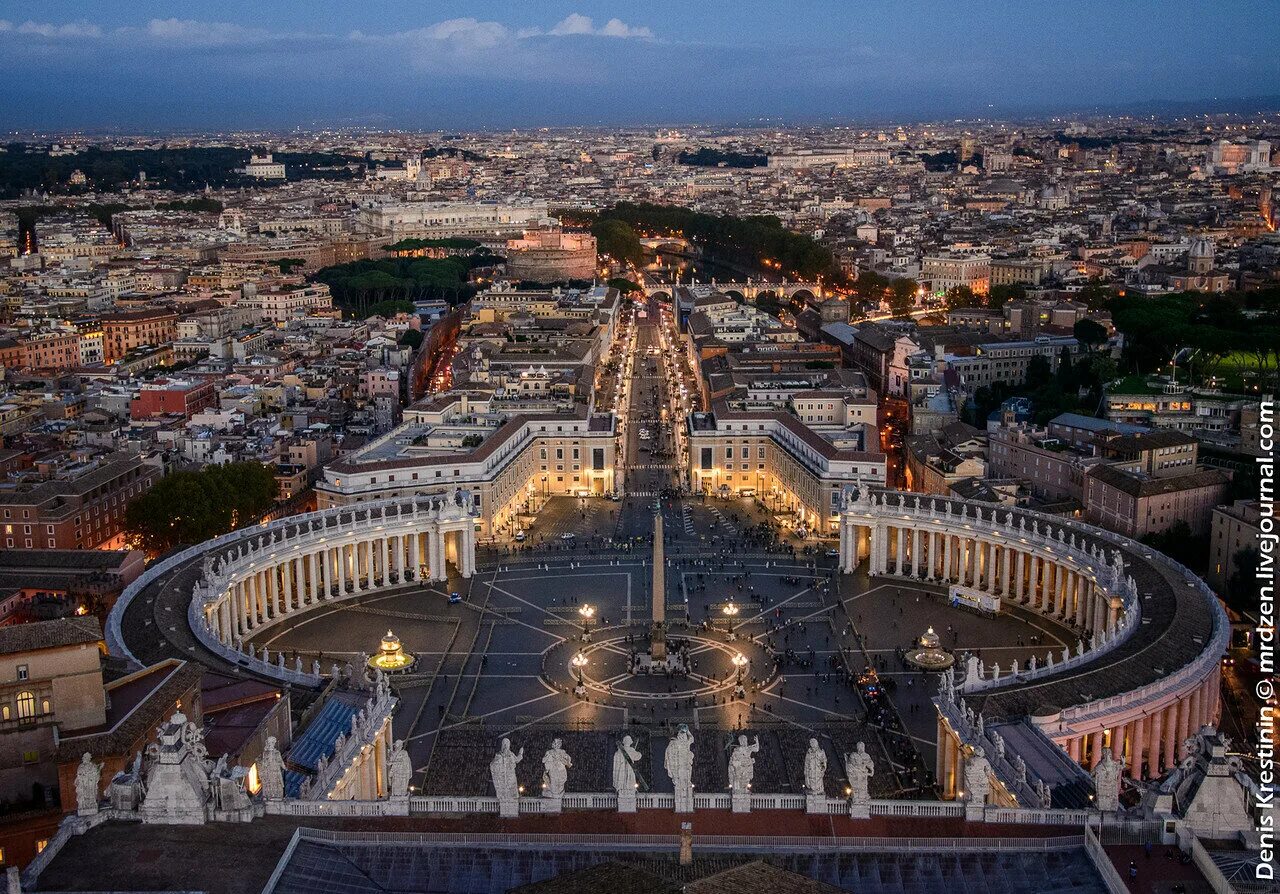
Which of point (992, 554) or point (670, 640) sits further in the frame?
point (992, 554)

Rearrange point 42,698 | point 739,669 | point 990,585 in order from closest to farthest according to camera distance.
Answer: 1. point 42,698
2. point 739,669
3. point 990,585

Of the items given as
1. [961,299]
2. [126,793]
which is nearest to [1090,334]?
[961,299]

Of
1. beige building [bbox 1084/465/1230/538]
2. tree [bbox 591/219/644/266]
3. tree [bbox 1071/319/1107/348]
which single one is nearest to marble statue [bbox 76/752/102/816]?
beige building [bbox 1084/465/1230/538]

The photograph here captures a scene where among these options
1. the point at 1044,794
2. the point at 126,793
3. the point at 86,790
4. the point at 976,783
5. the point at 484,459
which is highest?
Result: the point at 86,790

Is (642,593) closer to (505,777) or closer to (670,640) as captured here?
(670,640)

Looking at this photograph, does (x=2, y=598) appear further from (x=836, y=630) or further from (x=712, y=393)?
(x=712, y=393)
